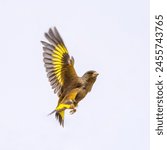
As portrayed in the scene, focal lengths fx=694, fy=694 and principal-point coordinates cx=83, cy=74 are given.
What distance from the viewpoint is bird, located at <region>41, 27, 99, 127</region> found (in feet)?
21.5

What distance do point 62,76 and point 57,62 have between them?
0.31 meters

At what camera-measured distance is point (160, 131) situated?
911 centimetres

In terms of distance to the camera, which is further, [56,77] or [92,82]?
[56,77]

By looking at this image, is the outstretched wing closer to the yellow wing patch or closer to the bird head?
the yellow wing patch

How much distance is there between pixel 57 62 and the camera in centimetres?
757

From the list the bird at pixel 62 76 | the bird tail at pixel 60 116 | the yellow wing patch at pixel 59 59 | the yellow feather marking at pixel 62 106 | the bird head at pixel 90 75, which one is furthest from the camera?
the yellow wing patch at pixel 59 59

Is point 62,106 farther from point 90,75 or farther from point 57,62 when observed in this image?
point 57,62

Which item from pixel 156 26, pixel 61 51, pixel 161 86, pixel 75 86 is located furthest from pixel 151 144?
pixel 75 86

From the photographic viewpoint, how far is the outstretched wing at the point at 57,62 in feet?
23.5

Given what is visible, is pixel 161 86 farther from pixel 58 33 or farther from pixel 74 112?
pixel 74 112

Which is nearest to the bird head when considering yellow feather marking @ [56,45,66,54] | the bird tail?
the bird tail

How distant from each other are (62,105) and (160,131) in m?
2.90

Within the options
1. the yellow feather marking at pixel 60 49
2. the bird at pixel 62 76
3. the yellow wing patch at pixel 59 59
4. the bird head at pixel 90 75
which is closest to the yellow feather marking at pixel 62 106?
the bird at pixel 62 76

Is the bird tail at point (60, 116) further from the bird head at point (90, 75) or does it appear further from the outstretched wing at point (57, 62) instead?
the bird head at point (90, 75)
